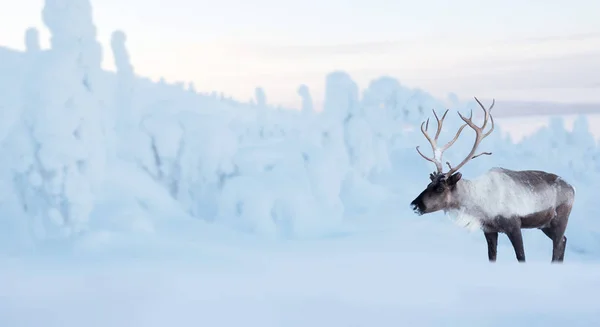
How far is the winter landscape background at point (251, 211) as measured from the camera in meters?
7.27

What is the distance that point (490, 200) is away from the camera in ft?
31.5

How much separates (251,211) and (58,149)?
9.25 m

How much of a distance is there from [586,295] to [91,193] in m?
15.5

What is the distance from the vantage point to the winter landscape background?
23.9 ft

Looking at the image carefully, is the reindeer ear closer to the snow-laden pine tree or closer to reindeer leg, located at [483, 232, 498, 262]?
reindeer leg, located at [483, 232, 498, 262]

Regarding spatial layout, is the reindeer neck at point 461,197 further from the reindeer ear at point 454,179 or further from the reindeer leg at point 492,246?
the reindeer leg at point 492,246

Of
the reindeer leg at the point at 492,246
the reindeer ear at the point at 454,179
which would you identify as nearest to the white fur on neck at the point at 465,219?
the reindeer leg at the point at 492,246

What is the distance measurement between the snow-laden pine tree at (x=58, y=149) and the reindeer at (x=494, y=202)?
496 inches

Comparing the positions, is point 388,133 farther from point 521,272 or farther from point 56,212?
point 521,272

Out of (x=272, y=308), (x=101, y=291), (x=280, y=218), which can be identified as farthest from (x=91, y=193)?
(x=272, y=308)

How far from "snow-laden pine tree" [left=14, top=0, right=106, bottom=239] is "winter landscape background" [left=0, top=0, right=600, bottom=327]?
0.15 ft

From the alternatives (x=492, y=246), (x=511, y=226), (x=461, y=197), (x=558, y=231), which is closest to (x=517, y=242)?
(x=511, y=226)

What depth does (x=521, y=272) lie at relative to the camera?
8.09 m

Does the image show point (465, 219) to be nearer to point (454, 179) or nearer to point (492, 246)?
point (492, 246)
